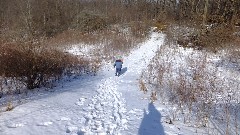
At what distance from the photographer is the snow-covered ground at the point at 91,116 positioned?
465 cm

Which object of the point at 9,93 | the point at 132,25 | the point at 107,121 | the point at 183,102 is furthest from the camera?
the point at 132,25

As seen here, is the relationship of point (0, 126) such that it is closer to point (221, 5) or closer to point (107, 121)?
point (107, 121)

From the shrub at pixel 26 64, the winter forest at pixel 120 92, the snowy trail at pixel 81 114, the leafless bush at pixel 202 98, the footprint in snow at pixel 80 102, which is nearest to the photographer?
the snowy trail at pixel 81 114

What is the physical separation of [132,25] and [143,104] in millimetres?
22469

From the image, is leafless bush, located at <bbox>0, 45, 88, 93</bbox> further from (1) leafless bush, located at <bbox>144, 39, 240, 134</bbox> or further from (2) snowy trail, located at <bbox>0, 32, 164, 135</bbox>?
(1) leafless bush, located at <bbox>144, 39, 240, 134</bbox>

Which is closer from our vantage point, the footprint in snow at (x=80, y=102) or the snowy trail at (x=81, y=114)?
the snowy trail at (x=81, y=114)

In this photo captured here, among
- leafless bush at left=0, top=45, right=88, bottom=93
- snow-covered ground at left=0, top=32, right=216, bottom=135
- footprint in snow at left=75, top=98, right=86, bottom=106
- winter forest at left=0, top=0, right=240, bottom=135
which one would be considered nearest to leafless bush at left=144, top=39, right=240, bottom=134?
winter forest at left=0, top=0, right=240, bottom=135

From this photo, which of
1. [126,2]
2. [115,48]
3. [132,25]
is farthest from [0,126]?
[126,2]

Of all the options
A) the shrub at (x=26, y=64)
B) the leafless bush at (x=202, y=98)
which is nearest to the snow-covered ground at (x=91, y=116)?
the leafless bush at (x=202, y=98)

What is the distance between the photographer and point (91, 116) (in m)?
5.64

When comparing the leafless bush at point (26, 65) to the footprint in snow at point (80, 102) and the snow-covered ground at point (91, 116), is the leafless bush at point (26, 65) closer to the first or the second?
the snow-covered ground at point (91, 116)

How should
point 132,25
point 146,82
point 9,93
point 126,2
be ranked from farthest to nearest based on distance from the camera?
point 126,2
point 132,25
point 146,82
point 9,93

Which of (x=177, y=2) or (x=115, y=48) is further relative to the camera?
(x=177, y=2)

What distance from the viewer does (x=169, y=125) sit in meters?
5.35
